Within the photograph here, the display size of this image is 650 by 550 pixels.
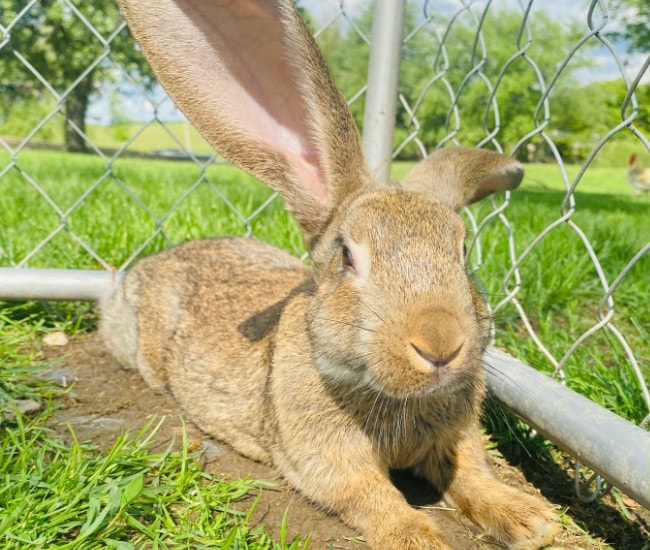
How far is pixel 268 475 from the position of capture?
2328 mm

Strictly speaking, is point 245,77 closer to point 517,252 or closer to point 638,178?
point 517,252

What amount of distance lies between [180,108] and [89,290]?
144 centimetres

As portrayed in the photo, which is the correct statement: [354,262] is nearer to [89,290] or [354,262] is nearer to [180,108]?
[180,108]

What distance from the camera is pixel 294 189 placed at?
2240 millimetres

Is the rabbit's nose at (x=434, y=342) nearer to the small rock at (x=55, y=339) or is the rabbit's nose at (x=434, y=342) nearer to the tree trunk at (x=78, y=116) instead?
the small rock at (x=55, y=339)

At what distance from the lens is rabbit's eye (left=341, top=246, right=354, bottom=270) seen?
2.00m

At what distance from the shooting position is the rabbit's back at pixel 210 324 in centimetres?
256

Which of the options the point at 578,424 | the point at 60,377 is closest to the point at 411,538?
the point at 578,424

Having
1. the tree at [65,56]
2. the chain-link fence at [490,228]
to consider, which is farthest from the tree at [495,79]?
the tree at [65,56]

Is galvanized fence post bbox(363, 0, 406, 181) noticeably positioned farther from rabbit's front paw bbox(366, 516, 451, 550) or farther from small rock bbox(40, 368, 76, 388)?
small rock bbox(40, 368, 76, 388)

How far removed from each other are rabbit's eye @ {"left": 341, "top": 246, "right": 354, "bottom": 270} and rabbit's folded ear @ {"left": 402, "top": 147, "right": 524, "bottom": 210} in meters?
0.46

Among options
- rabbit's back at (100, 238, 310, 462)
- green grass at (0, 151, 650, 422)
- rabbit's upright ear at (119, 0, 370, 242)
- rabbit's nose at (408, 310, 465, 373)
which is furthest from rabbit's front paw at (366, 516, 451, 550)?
rabbit's upright ear at (119, 0, 370, 242)

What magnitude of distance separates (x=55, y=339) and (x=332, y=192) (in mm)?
1732

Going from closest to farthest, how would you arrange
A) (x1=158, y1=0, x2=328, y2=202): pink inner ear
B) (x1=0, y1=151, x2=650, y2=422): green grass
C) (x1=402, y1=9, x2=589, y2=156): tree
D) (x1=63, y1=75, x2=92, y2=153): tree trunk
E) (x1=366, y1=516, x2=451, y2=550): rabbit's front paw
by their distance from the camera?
(x1=366, y1=516, x2=451, y2=550): rabbit's front paw
(x1=158, y1=0, x2=328, y2=202): pink inner ear
(x1=0, y1=151, x2=650, y2=422): green grass
(x1=402, y1=9, x2=589, y2=156): tree
(x1=63, y1=75, x2=92, y2=153): tree trunk
